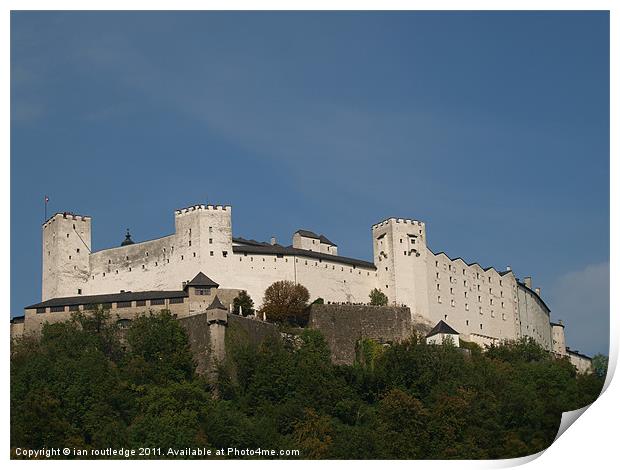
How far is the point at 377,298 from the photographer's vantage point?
197 ft

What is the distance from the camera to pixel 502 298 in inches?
2539

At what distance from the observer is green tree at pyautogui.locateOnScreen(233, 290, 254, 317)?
5456 cm

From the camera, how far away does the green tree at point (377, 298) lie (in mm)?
59688

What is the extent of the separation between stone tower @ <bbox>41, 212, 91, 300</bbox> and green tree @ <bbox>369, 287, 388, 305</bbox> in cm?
1181

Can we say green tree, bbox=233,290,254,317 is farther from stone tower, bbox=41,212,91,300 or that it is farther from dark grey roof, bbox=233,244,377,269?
stone tower, bbox=41,212,91,300

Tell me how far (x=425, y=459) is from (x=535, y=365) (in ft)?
37.1

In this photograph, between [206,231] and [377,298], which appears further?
[377,298]

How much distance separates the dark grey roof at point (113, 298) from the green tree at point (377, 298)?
8.83 m

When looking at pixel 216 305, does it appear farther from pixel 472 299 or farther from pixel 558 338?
pixel 558 338

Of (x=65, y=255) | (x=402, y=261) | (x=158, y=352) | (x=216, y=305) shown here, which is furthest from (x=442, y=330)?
(x=65, y=255)

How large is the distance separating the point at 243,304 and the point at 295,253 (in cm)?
487

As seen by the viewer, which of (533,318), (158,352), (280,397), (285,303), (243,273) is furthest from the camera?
(533,318)

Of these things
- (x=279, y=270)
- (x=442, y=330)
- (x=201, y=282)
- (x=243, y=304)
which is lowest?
(x=442, y=330)

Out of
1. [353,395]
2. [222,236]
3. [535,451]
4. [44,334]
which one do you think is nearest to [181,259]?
[222,236]
